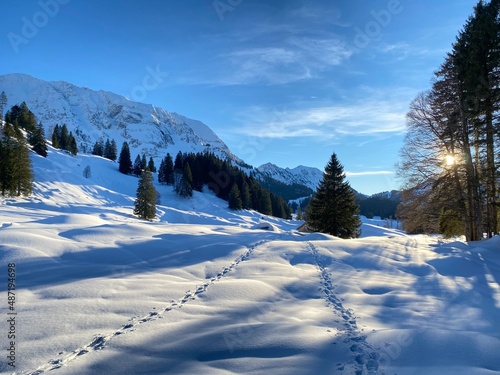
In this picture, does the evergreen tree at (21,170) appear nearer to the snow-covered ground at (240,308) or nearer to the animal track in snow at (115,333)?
the snow-covered ground at (240,308)

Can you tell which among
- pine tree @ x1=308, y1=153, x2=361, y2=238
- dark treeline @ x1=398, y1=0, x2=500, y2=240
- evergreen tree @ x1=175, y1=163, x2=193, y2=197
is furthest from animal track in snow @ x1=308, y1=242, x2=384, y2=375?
evergreen tree @ x1=175, y1=163, x2=193, y2=197

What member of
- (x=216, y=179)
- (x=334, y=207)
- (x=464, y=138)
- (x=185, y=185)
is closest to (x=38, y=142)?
(x=185, y=185)

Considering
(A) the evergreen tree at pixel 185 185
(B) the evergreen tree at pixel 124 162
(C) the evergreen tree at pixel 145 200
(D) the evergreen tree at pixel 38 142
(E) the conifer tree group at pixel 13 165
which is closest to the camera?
(E) the conifer tree group at pixel 13 165

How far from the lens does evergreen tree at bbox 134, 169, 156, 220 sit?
4525 cm

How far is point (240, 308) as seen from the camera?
6359 mm

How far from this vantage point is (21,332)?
4641 mm

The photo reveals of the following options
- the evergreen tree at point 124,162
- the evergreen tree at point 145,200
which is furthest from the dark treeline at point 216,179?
the evergreen tree at point 145,200

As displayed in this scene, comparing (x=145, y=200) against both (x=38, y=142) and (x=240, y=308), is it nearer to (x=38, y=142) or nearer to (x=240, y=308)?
(x=240, y=308)

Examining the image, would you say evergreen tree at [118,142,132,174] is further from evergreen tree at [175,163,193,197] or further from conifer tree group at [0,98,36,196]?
conifer tree group at [0,98,36,196]

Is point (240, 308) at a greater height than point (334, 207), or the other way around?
point (334, 207)

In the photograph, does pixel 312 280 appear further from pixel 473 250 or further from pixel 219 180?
pixel 219 180

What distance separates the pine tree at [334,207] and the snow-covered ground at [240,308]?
50.0 ft

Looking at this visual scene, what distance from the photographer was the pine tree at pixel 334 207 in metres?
29.5

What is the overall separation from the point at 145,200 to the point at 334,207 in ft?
93.8
